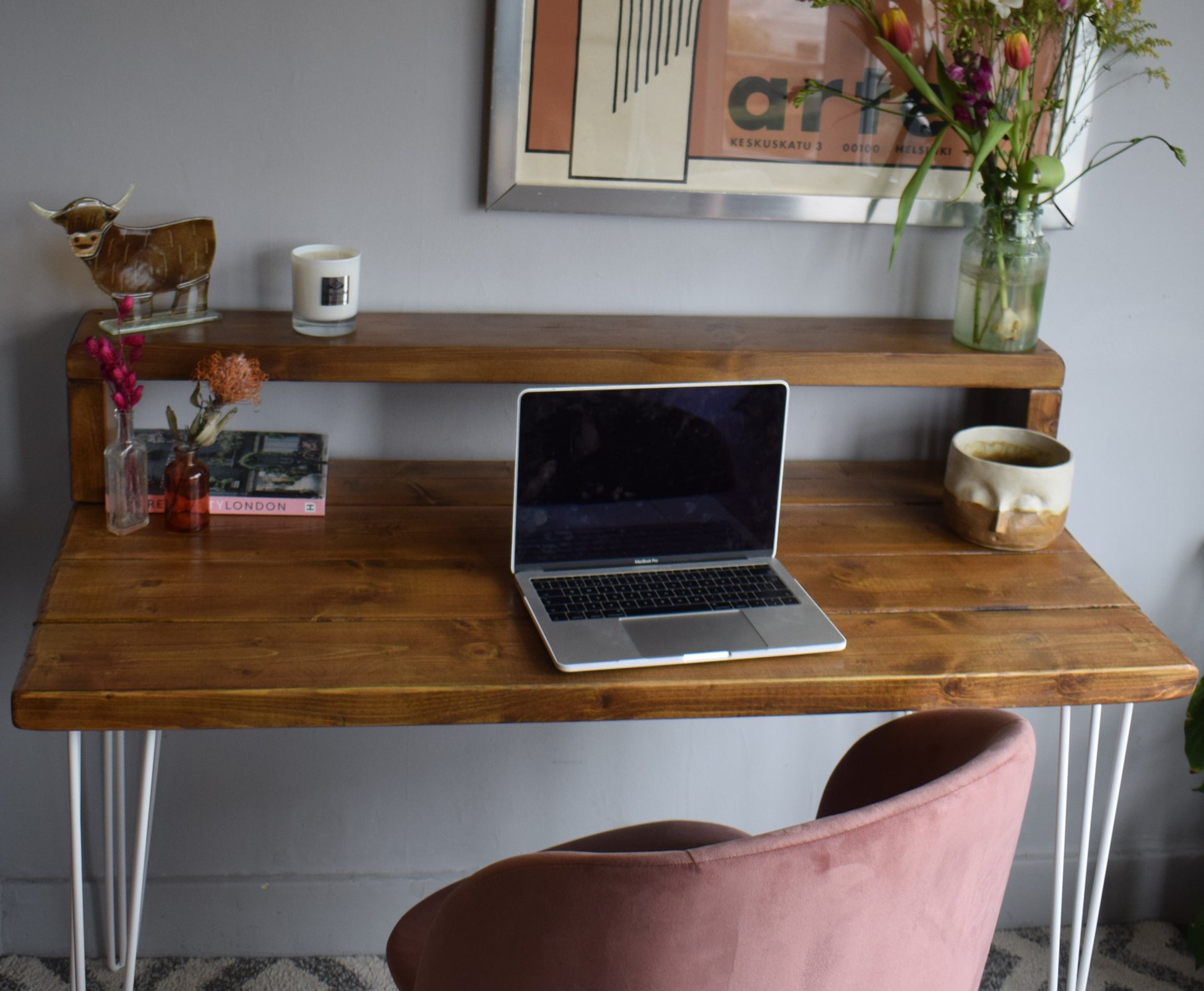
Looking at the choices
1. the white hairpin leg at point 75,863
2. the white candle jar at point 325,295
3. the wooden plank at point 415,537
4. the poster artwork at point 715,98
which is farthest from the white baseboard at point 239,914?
the poster artwork at point 715,98

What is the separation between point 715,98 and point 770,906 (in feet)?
3.70

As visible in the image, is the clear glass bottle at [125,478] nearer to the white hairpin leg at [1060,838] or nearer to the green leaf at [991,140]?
the green leaf at [991,140]

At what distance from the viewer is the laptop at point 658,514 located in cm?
144

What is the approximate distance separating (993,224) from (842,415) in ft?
1.21

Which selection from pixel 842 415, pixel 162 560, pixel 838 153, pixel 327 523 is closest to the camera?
pixel 162 560

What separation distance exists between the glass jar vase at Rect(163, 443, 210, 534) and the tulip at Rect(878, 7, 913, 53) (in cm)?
104

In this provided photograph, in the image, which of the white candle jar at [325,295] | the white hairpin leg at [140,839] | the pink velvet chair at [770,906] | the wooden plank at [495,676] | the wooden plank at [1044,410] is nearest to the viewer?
the pink velvet chair at [770,906]

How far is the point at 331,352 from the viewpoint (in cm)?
157

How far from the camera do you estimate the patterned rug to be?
6.48ft

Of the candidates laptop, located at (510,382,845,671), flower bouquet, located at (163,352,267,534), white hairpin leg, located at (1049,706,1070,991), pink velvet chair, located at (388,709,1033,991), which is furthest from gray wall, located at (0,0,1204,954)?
pink velvet chair, located at (388,709,1033,991)

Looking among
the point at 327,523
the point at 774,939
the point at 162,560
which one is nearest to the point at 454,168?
the point at 327,523

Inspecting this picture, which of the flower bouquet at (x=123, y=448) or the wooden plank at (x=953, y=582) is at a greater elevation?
the flower bouquet at (x=123, y=448)

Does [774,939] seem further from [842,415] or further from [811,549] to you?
[842,415]

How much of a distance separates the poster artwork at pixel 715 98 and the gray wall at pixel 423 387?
0.08 metres
